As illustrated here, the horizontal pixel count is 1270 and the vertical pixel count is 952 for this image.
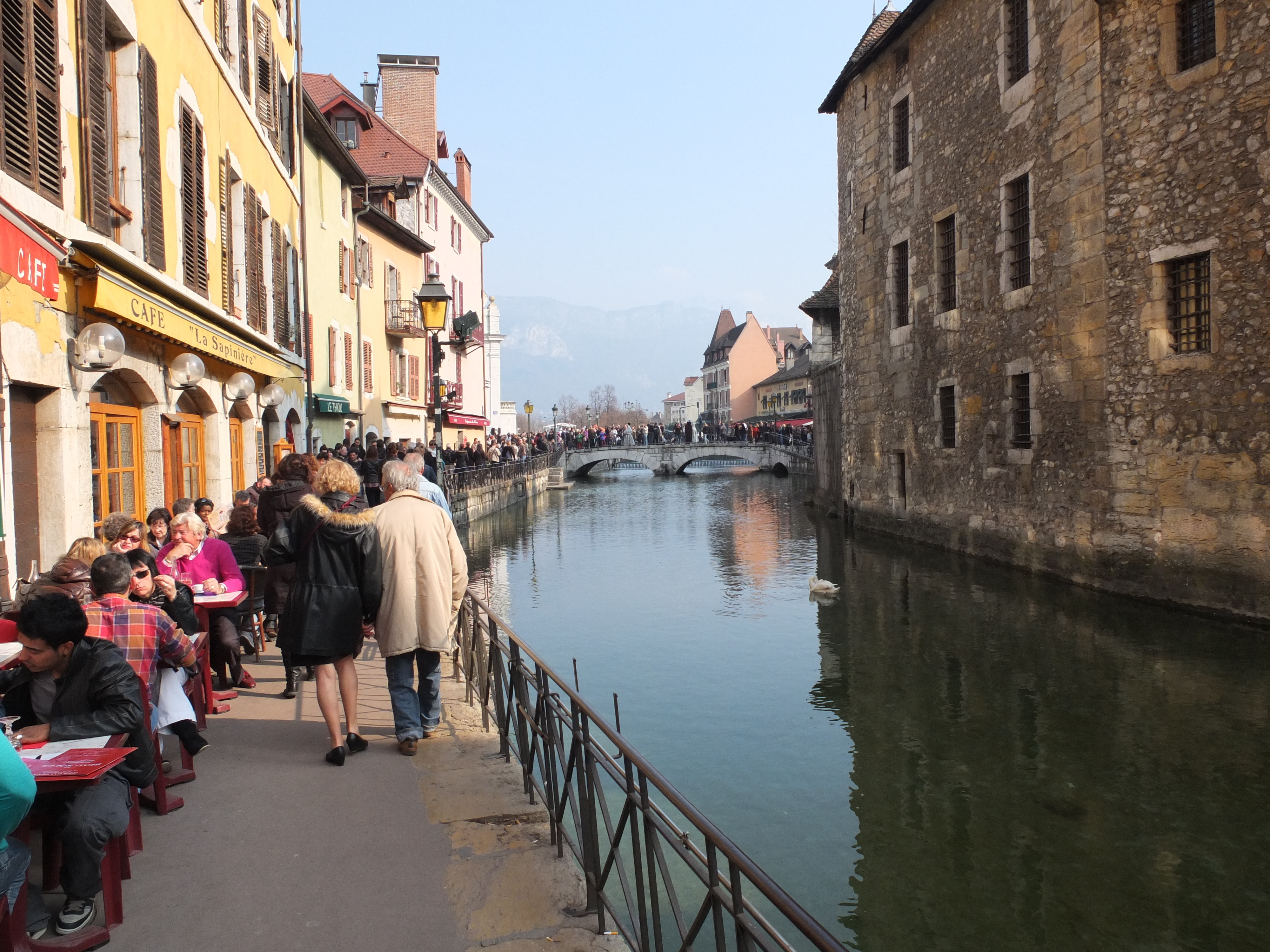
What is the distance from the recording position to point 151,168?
30.1ft

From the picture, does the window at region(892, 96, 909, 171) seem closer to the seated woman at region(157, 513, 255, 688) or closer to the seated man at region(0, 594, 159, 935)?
the seated woman at region(157, 513, 255, 688)

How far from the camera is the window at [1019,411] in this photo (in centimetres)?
1547

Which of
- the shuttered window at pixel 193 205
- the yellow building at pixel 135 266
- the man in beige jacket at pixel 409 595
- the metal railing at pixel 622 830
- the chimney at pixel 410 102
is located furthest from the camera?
the chimney at pixel 410 102

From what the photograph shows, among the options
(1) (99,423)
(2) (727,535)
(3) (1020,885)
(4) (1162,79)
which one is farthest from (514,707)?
(2) (727,535)

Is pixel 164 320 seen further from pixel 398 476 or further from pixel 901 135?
pixel 901 135

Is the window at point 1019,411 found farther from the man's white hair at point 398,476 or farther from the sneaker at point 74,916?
the sneaker at point 74,916

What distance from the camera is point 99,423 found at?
8273mm

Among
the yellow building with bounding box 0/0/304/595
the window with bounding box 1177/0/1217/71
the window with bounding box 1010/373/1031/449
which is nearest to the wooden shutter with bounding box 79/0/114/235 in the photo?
the yellow building with bounding box 0/0/304/595

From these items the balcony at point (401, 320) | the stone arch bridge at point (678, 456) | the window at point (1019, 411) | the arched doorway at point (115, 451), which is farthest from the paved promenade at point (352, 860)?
the stone arch bridge at point (678, 456)

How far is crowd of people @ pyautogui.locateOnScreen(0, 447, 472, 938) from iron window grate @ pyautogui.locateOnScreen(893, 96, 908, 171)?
16000 millimetres

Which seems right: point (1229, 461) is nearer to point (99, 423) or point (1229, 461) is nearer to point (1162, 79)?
point (1162, 79)

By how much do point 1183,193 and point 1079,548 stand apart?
4.81 m

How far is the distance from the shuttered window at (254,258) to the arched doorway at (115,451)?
484 cm

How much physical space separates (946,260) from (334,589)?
15.8m
